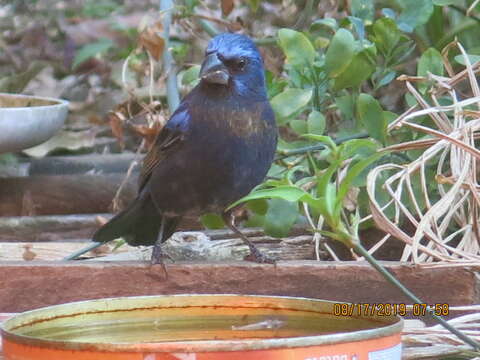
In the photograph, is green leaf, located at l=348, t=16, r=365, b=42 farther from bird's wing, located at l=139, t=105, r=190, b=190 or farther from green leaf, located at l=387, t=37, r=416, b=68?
bird's wing, located at l=139, t=105, r=190, b=190

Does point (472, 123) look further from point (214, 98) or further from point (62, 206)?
point (62, 206)

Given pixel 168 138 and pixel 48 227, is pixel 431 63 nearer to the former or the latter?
pixel 168 138

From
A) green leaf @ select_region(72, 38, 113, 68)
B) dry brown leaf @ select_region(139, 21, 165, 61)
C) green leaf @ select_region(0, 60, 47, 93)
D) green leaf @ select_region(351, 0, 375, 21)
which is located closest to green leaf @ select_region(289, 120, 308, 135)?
green leaf @ select_region(351, 0, 375, 21)

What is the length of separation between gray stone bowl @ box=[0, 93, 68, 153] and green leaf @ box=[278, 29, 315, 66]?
1.18 m

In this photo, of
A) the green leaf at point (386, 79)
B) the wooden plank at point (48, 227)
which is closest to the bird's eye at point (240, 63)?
the green leaf at point (386, 79)

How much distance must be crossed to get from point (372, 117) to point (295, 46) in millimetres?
353

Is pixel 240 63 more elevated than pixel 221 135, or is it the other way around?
pixel 240 63

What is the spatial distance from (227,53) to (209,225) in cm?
69

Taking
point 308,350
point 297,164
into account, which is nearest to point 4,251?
point 297,164

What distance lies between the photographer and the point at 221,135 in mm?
2811

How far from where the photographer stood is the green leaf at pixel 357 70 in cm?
301

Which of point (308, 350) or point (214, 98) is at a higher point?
point (308, 350)

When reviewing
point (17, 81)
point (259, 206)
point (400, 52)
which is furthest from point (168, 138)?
point (17, 81)

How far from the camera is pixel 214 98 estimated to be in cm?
283
